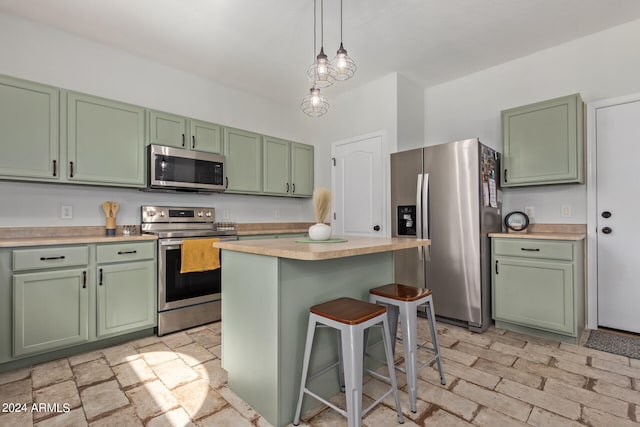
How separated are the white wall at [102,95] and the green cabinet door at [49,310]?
71 cm

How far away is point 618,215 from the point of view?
283 cm

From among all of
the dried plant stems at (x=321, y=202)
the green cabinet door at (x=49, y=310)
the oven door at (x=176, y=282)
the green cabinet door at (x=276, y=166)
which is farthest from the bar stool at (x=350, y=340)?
the green cabinet door at (x=276, y=166)

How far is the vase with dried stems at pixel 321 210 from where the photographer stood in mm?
1948

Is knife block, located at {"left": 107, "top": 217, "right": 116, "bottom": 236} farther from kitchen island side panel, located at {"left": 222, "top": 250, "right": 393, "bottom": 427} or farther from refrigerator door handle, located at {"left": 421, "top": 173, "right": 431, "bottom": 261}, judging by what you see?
refrigerator door handle, located at {"left": 421, "top": 173, "right": 431, "bottom": 261}

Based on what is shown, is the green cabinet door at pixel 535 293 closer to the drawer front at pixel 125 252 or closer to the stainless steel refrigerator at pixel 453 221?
the stainless steel refrigerator at pixel 453 221

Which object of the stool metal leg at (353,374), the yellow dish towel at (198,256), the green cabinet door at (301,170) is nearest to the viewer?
the stool metal leg at (353,374)

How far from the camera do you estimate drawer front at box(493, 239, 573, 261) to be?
2.62 m

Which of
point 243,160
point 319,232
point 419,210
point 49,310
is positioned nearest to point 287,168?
point 243,160

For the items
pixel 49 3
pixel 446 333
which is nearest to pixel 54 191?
pixel 49 3

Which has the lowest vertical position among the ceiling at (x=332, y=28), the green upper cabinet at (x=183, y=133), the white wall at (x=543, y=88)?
the green upper cabinet at (x=183, y=133)

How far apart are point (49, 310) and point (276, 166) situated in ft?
8.69

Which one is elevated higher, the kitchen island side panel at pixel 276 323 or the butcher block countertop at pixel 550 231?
the butcher block countertop at pixel 550 231

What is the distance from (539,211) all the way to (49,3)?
14.9 feet

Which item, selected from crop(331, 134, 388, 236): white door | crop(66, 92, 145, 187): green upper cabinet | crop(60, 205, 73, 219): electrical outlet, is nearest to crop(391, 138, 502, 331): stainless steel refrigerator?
crop(331, 134, 388, 236): white door
